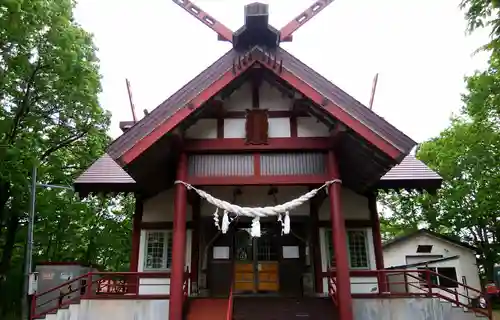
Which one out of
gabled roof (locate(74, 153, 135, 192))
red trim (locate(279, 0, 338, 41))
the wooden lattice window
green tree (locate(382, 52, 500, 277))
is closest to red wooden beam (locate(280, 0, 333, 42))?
red trim (locate(279, 0, 338, 41))

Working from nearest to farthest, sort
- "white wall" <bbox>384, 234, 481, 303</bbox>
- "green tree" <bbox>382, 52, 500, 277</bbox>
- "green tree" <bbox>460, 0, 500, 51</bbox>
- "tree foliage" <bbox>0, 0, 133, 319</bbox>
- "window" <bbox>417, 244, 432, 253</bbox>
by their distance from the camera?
"green tree" <bbox>460, 0, 500, 51</bbox> < "tree foliage" <bbox>0, 0, 133, 319</bbox> < "green tree" <bbox>382, 52, 500, 277</bbox> < "white wall" <bbox>384, 234, 481, 303</bbox> < "window" <bbox>417, 244, 432, 253</bbox>

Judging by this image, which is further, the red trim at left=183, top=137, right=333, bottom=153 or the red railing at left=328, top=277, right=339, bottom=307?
the red trim at left=183, top=137, right=333, bottom=153

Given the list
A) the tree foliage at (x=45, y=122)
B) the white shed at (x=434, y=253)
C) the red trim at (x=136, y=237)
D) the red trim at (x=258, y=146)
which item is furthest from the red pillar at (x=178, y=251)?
the white shed at (x=434, y=253)

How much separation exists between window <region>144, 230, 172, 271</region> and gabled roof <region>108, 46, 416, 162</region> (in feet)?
13.0

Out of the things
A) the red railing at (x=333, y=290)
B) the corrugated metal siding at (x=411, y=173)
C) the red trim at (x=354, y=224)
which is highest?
the corrugated metal siding at (x=411, y=173)

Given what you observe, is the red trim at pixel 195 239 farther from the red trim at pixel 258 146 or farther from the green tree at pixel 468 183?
the green tree at pixel 468 183

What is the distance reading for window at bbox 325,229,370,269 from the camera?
1088 cm

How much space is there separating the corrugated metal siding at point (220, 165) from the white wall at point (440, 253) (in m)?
15.0

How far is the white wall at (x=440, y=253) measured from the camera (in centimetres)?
1998

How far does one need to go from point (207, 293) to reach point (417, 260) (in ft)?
47.2

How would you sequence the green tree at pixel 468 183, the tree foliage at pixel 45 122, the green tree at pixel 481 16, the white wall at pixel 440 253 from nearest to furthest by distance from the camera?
the green tree at pixel 481 16, the tree foliage at pixel 45 122, the green tree at pixel 468 183, the white wall at pixel 440 253

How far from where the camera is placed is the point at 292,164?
8844 mm

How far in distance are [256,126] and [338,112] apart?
190cm

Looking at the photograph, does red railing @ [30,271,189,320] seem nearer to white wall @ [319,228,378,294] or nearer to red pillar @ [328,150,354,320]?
red pillar @ [328,150,354,320]
